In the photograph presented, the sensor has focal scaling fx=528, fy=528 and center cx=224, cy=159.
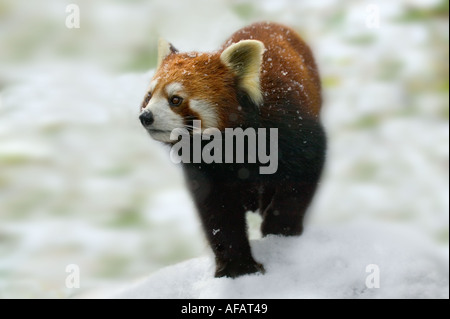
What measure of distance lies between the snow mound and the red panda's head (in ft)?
2.07

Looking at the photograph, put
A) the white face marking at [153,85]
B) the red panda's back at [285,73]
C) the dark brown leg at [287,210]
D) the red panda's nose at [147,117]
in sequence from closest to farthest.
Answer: the red panda's nose at [147,117] → the white face marking at [153,85] → the red panda's back at [285,73] → the dark brown leg at [287,210]

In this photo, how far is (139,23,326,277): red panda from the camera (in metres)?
1.94

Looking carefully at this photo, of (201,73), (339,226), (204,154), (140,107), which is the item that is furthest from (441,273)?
(140,107)

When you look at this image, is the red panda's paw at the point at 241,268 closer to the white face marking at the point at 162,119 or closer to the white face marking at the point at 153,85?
the white face marking at the point at 162,119

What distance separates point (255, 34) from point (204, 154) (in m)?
0.74

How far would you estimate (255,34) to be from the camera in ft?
8.08

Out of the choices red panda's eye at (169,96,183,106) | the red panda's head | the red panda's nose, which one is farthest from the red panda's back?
the red panda's nose

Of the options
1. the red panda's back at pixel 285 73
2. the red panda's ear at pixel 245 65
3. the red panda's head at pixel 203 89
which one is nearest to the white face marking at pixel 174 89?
the red panda's head at pixel 203 89

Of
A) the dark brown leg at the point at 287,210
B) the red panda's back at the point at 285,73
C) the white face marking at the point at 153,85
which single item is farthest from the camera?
the dark brown leg at the point at 287,210

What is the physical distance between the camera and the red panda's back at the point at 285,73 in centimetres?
214

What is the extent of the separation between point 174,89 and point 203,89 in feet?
0.36

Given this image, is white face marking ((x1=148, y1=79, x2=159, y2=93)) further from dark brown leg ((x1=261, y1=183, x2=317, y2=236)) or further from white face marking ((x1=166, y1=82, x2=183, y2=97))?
dark brown leg ((x1=261, y1=183, x2=317, y2=236))

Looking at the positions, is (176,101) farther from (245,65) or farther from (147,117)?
(245,65)
